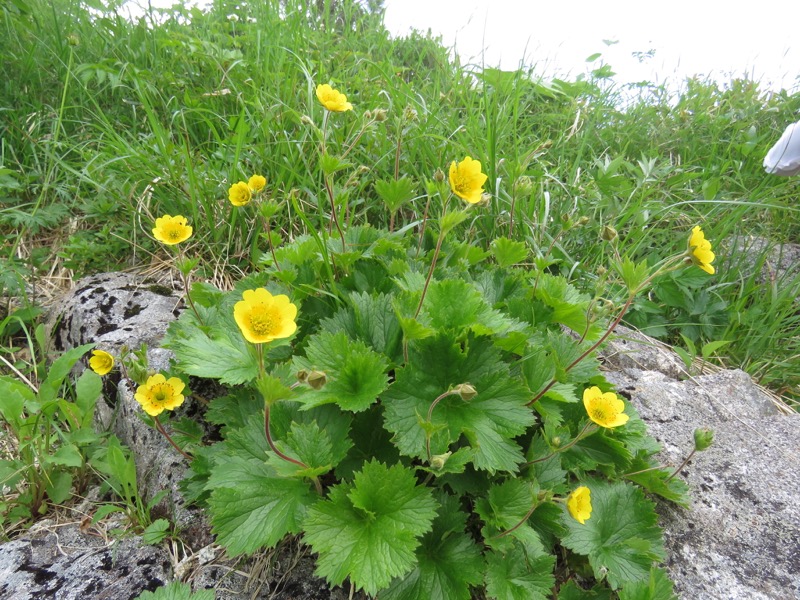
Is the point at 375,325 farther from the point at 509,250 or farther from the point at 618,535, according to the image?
the point at 618,535

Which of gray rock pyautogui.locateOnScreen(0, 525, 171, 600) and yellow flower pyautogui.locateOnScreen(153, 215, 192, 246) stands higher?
yellow flower pyautogui.locateOnScreen(153, 215, 192, 246)

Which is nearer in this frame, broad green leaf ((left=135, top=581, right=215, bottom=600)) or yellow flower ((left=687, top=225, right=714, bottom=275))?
broad green leaf ((left=135, top=581, right=215, bottom=600))

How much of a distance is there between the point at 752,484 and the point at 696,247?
97 centimetres

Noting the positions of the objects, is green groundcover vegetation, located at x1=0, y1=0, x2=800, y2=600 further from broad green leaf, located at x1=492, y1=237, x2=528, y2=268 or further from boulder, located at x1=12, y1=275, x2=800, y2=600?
boulder, located at x1=12, y1=275, x2=800, y2=600

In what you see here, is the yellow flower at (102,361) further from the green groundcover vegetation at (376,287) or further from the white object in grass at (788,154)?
the white object in grass at (788,154)

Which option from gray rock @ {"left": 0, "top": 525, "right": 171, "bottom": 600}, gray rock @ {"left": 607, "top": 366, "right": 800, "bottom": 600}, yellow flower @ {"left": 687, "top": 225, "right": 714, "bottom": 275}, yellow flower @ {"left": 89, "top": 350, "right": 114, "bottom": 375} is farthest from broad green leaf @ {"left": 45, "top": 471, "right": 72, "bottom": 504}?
A: yellow flower @ {"left": 687, "top": 225, "right": 714, "bottom": 275}

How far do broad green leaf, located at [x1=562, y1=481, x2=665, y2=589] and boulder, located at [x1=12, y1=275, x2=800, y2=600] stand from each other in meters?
0.17

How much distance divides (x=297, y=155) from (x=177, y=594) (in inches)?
86.5

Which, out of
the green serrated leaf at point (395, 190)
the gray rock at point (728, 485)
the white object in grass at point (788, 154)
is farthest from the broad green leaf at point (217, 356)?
the white object in grass at point (788, 154)

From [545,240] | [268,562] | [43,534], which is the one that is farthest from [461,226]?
[43,534]

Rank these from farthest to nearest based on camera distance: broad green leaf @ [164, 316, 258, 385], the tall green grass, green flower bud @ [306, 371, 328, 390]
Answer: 1. the tall green grass
2. broad green leaf @ [164, 316, 258, 385]
3. green flower bud @ [306, 371, 328, 390]

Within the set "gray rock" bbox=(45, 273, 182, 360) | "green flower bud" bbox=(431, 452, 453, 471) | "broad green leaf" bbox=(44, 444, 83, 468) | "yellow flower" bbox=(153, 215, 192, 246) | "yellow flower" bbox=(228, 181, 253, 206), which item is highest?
"yellow flower" bbox=(228, 181, 253, 206)

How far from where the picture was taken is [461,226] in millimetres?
2709

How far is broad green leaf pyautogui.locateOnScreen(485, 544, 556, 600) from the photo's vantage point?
4.04 ft
